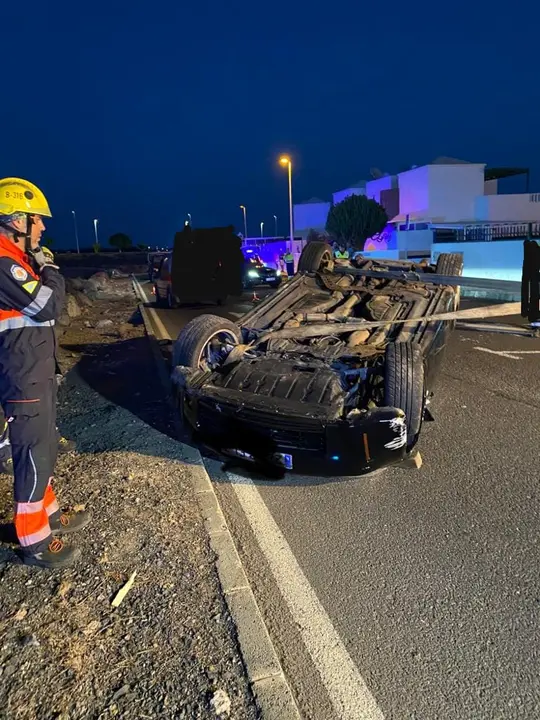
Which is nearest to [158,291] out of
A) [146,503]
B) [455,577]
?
[146,503]

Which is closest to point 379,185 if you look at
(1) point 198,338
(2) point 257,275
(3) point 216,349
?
(2) point 257,275

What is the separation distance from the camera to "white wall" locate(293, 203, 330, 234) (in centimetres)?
6800

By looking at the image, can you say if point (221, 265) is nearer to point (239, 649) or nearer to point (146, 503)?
point (146, 503)

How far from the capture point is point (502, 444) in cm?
441

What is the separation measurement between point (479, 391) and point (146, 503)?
13.4 feet

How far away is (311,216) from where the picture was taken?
6944 cm

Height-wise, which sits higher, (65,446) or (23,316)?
(23,316)

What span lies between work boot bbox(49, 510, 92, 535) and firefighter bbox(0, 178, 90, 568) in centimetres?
18

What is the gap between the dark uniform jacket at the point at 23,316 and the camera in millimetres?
2654

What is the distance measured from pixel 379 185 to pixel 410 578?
181 ft

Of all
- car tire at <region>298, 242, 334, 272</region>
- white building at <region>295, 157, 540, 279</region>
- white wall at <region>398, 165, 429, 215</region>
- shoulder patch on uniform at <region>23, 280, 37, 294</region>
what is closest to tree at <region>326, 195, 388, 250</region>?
white building at <region>295, 157, 540, 279</region>

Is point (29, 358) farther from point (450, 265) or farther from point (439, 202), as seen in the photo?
point (439, 202)

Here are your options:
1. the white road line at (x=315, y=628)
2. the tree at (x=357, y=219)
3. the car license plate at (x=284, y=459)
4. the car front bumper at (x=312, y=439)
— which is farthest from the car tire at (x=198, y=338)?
the tree at (x=357, y=219)

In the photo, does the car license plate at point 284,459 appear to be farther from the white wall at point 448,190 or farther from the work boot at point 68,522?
the white wall at point 448,190
